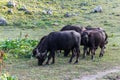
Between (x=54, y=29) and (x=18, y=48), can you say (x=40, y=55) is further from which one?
(x=54, y=29)

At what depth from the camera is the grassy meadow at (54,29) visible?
1520 cm

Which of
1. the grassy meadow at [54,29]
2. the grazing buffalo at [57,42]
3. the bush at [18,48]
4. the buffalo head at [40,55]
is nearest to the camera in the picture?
the grassy meadow at [54,29]

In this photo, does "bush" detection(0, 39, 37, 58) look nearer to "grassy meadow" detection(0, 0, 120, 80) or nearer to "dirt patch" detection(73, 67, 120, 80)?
"grassy meadow" detection(0, 0, 120, 80)

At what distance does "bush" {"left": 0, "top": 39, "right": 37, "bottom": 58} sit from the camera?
1819cm

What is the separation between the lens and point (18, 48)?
742 inches

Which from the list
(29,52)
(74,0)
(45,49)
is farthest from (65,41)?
(74,0)

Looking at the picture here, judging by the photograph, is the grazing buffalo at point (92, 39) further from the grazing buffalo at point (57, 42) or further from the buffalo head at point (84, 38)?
the grazing buffalo at point (57, 42)

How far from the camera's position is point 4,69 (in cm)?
1565

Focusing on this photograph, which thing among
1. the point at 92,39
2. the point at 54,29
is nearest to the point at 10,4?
the point at 54,29

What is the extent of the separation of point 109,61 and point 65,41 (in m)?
2.35

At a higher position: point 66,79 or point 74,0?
point 66,79

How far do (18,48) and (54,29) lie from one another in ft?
33.3

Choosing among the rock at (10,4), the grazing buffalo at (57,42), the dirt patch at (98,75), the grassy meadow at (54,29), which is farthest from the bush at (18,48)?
the rock at (10,4)

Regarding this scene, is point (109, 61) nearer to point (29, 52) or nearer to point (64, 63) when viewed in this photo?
point (64, 63)
